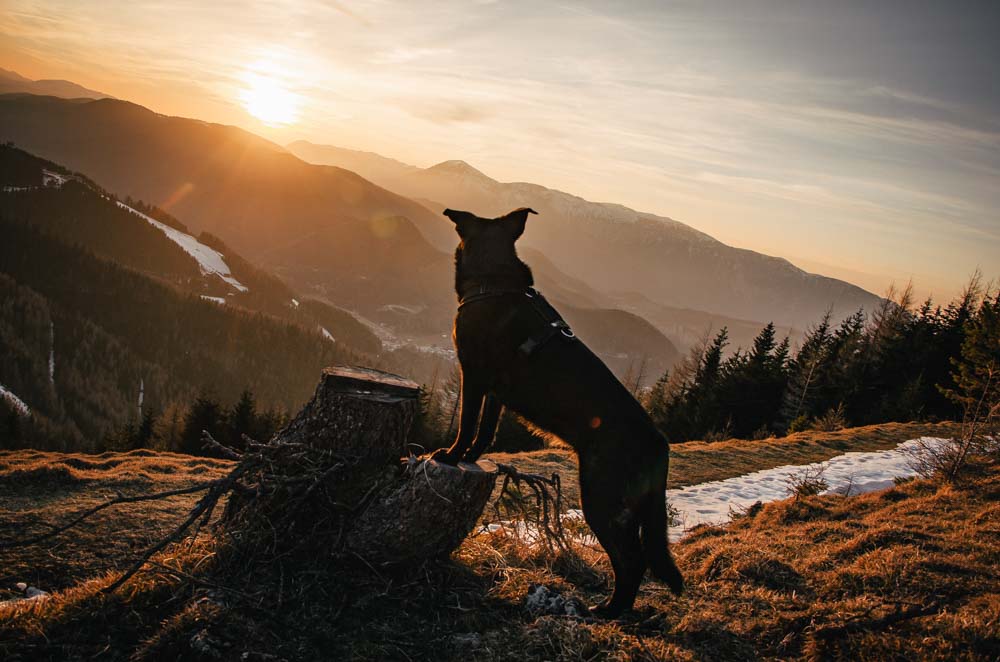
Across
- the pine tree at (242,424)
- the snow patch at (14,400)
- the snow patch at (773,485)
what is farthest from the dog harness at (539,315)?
the snow patch at (14,400)

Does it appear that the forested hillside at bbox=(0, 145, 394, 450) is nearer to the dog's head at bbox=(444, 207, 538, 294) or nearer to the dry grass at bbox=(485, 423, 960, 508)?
the dry grass at bbox=(485, 423, 960, 508)

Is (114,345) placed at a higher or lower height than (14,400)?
higher

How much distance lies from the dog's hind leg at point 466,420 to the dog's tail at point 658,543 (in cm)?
150

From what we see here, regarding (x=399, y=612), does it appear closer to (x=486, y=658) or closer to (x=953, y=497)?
(x=486, y=658)

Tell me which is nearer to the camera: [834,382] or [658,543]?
[658,543]

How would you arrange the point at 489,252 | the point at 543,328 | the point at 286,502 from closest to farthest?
the point at 286,502
the point at 543,328
the point at 489,252

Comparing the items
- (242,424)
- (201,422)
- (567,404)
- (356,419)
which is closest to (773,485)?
(567,404)

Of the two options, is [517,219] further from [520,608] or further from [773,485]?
[773,485]

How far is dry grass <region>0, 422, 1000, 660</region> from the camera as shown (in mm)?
3049

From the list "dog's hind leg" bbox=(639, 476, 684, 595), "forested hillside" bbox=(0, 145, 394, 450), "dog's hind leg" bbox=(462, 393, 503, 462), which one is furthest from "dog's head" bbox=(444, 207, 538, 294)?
"forested hillside" bbox=(0, 145, 394, 450)

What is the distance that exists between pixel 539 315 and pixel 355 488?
2.10 metres

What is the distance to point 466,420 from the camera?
4.21 m

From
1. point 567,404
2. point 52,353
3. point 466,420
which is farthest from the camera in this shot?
point 52,353

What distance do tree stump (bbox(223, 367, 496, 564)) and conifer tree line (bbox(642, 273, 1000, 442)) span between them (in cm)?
2614
